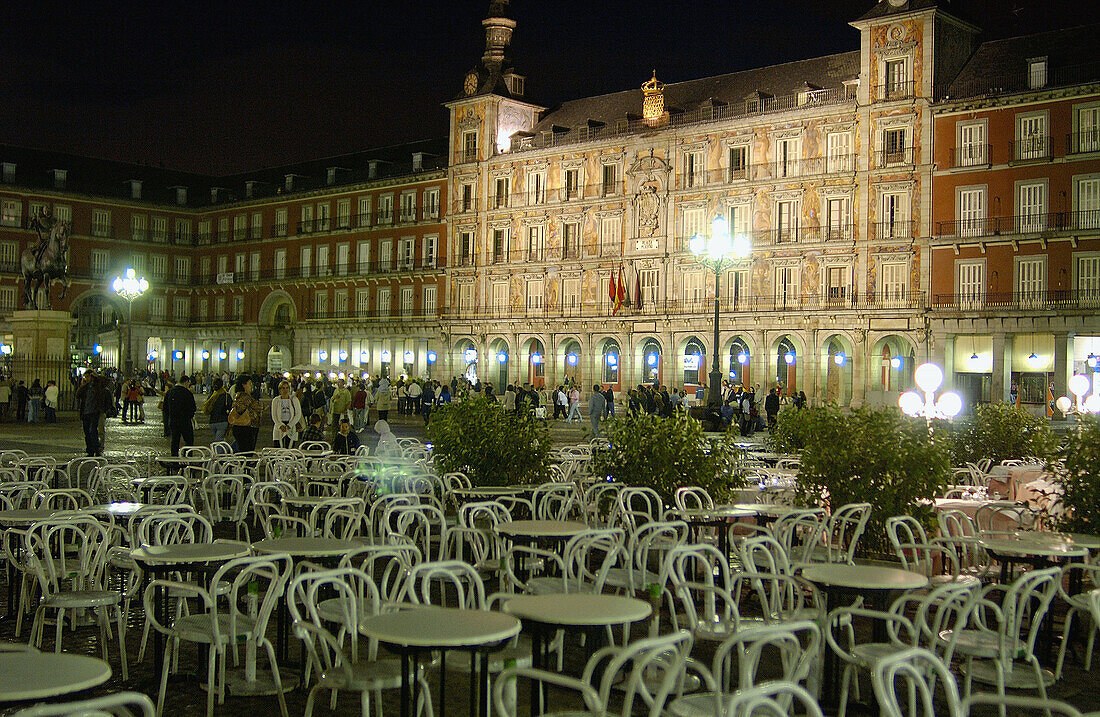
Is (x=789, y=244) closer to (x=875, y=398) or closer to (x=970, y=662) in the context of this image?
(x=875, y=398)

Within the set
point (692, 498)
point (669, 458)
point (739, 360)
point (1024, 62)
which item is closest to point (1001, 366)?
point (739, 360)

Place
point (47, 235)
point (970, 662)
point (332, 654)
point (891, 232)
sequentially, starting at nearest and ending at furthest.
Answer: point (970, 662) < point (332, 654) < point (47, 235) < point (891, 232)

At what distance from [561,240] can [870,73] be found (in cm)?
1431

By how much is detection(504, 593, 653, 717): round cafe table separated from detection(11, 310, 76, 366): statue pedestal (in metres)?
23.4

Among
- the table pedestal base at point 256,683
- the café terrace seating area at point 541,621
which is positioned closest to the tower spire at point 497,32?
the café terrace seating area at point 541,621

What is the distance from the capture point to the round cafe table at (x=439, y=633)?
3713 millimetres

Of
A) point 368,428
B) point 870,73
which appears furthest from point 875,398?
point 368,428

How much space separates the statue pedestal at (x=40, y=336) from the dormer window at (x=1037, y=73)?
2988 centimetres

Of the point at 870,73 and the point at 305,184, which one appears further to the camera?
the point at 305,184

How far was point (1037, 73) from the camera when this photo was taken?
3425cm

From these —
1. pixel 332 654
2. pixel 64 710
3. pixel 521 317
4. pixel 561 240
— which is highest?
pixel 561 240

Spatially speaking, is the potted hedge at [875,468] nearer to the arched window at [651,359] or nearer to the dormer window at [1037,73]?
the dormer window at [1037,73]

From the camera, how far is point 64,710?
2836mm

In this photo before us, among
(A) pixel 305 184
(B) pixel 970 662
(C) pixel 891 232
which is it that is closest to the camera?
(B) pixel 970 662
